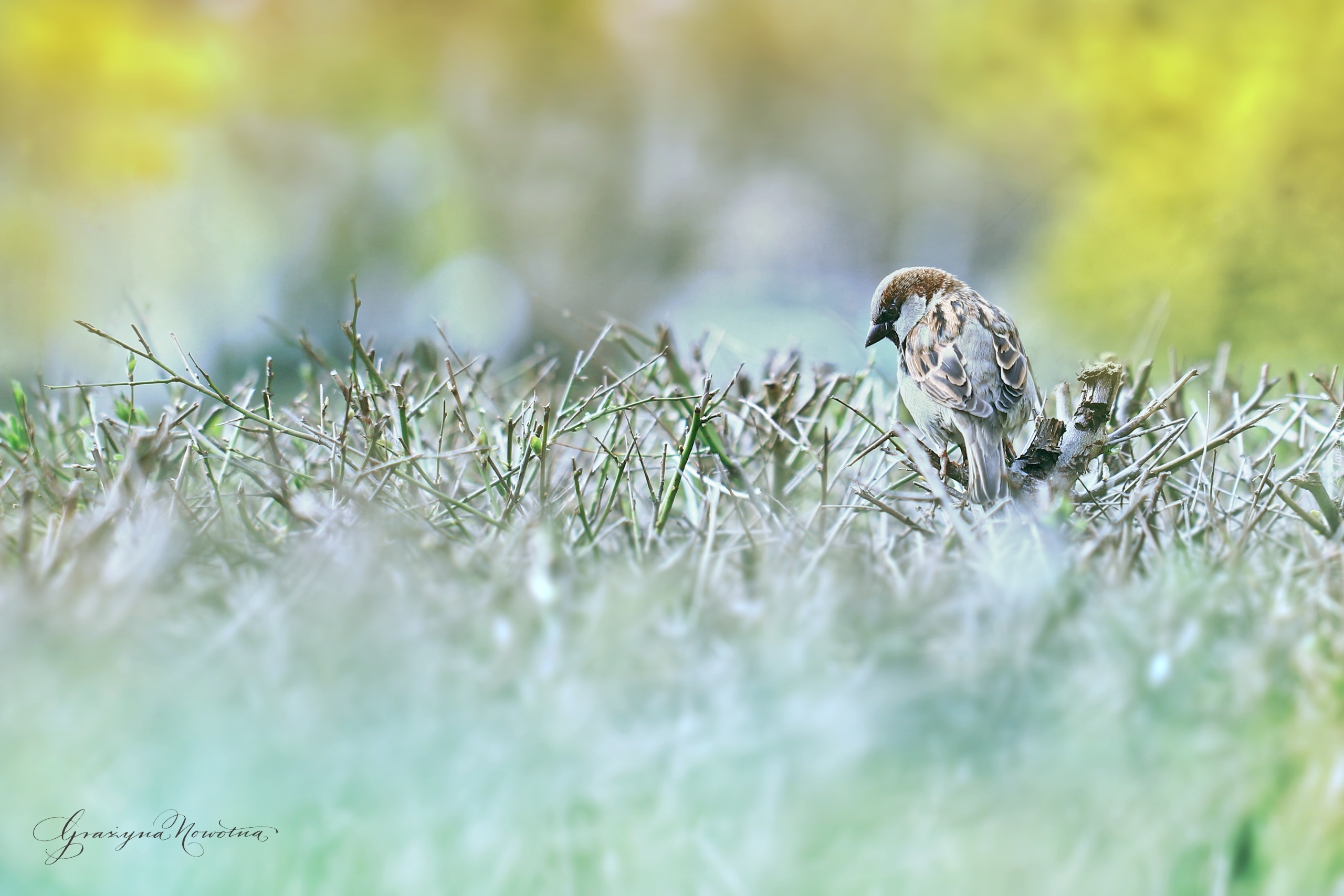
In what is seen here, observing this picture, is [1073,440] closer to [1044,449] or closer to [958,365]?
[1044,449]

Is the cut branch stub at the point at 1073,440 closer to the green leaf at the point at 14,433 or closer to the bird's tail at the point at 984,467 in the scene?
the bird's tail at the point at 984,467

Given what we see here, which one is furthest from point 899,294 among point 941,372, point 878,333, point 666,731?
point 666,731

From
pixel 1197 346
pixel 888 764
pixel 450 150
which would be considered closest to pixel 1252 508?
pixel 888 764

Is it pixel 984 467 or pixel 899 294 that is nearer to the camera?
pixel 984 467

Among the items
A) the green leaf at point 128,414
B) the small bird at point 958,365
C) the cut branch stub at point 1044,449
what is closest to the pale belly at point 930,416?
the small bird at point 958,365

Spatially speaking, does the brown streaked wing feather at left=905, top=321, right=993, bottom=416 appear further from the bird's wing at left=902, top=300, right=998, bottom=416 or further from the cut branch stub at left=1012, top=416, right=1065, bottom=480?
the cut branch stub at left=1012, top=416, right=1065, bottom=480
